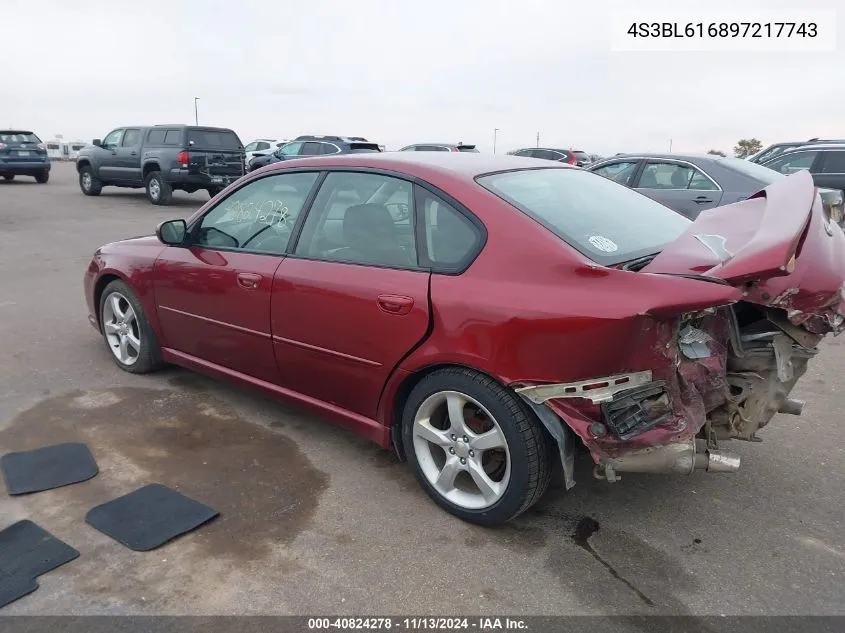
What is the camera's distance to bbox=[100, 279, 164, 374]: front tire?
4.51 m

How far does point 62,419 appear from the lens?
397 cm

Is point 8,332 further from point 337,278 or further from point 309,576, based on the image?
point 309,576

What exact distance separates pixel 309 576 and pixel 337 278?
1369 millimetres

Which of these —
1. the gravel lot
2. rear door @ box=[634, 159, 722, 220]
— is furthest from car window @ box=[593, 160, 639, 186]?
the gravel lot

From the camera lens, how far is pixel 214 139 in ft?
51.4

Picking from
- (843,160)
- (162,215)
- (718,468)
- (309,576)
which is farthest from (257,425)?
(162,215)

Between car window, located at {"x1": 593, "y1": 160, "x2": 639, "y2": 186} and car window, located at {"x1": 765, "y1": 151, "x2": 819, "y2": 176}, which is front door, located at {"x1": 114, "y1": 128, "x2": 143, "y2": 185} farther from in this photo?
car window, located at {"x1": 765, "y1": 151, "x2": 819, "y2": 176}

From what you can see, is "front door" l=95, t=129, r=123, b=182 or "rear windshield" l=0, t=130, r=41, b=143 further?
"rear windshield" l=0, t=130, r=41, b=143

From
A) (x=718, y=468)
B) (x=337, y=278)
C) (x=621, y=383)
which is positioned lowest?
(x=718, y=468)

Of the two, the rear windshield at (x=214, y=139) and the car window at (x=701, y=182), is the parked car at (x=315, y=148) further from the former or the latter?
the car window at (x=701, y=182)

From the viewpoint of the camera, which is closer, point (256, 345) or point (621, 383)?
point (621, 383)

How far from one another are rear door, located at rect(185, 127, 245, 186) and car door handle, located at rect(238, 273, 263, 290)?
12509mm

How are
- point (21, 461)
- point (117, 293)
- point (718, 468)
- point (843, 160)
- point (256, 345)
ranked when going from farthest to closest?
point (843, 160) → point (117, 293) → point (256, 345) → point (21, 461) → point (718, 468)

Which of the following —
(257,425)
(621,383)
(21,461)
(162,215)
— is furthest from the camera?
(162,215)
